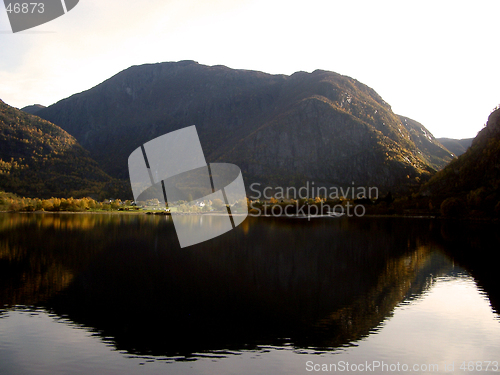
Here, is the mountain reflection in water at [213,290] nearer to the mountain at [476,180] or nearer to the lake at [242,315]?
the lake at [242,315]

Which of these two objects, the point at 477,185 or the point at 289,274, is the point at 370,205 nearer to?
the point at 477,185

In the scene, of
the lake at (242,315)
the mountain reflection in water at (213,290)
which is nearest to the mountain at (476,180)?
the mountain reflection in water at (213,290)

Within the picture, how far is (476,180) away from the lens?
151750 mm

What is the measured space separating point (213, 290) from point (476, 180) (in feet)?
503

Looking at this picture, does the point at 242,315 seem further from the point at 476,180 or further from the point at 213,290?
the point at 476,180

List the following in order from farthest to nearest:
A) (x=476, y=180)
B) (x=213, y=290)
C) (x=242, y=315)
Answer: (x=476, y=180) < (x=213, y=290) < (x=242, y=315)

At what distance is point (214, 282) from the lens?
100ft

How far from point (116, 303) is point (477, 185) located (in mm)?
157082

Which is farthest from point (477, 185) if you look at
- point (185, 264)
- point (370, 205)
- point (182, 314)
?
point (182, 314)

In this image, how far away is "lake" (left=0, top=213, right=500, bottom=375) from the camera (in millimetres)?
16172

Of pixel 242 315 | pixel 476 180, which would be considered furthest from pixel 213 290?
pixel 476 180

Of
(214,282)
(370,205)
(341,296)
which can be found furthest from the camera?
(370,205)

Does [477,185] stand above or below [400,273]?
above

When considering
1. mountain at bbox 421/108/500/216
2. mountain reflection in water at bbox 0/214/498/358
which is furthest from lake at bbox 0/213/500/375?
mountain at bbox 421/108/500/216
